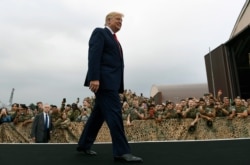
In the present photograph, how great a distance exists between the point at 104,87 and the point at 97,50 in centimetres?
33

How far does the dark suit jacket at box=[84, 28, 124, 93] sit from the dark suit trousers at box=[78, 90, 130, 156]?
0.09 meters

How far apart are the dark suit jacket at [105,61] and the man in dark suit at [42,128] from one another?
4.46 m

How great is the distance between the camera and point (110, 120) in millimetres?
2736

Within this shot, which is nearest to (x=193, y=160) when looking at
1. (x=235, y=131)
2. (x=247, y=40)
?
(x=235, y=131)

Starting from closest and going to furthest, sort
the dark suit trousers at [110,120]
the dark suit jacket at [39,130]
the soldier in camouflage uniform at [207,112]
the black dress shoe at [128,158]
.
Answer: the black dress shoe at [128,158] → the dark suit trousers at [110,120] → the dark suit jacket at [39,130] → the soldier in camouflage uniform at [207,112]

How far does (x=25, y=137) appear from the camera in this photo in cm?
748

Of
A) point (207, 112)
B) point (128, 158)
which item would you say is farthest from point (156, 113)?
point (128, 158)

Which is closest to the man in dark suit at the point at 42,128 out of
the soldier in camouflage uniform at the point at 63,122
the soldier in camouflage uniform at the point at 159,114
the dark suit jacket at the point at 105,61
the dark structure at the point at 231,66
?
the soldier in camouflage uniform at the point at 63,122

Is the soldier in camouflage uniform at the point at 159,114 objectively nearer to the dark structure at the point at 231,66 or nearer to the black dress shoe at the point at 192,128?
the black dress shoe at the point at 192,128

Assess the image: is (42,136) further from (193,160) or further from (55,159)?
(193,160)

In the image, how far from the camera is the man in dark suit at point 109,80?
2.70m

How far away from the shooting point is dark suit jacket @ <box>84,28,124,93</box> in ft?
9.05

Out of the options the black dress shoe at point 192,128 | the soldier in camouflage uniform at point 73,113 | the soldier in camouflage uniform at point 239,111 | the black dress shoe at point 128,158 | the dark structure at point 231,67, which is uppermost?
the dark structure at point 231,67

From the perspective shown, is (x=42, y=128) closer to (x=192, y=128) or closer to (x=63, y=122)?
(x=63, y=122)
